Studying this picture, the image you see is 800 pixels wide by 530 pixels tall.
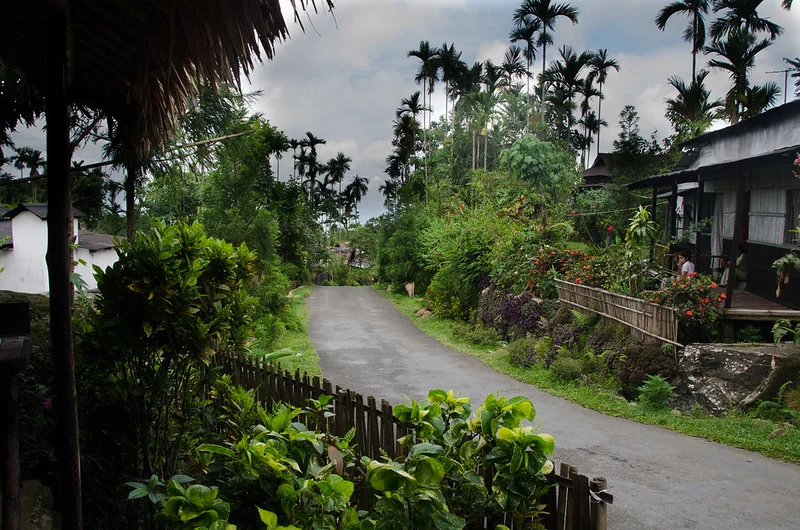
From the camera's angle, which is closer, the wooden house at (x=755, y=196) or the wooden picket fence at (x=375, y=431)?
the wooden picket fence at (x=375, y=431)

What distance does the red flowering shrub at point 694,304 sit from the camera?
9.58 m

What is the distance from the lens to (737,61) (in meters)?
26.8

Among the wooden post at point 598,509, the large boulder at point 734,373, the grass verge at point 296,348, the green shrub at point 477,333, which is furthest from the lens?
the green shrub at point 477,333

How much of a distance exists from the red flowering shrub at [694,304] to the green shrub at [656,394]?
94 cm

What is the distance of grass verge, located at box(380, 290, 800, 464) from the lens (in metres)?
7.60

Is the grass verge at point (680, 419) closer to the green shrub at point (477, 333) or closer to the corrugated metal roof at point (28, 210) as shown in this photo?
the green shrub at point (477, 333)

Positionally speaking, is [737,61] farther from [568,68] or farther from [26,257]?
[26,257]

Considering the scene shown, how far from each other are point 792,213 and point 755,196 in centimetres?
176

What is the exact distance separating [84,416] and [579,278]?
10810 millimetres

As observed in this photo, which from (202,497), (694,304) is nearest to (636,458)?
(694,304)

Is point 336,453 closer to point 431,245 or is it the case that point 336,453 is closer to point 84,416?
point 84,416

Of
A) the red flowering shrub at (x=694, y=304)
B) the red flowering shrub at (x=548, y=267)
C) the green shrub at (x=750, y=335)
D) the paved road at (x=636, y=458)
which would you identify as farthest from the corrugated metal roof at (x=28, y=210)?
the green shrub at (x=750, y=335)

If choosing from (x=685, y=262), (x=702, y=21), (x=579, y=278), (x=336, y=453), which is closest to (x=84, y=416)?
(x=336, y=453)

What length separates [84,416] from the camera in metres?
4.19
